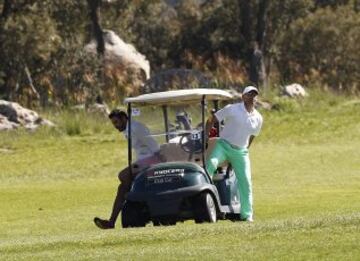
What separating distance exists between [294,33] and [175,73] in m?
12.1

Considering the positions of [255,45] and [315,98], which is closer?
[315,98]

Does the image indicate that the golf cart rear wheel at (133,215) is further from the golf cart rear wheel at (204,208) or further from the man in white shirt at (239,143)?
the man in white shirt at (239,143)

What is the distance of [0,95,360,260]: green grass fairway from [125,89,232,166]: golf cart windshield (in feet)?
2.85

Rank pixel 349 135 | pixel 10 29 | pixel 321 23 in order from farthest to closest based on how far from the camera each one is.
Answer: pixel 321 23
pixel 10 29
pixel 349 135

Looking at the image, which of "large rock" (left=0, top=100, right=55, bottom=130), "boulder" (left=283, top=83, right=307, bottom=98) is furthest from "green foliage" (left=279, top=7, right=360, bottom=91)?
"large rock" (left=0, top=100, right=55, bottom=130)

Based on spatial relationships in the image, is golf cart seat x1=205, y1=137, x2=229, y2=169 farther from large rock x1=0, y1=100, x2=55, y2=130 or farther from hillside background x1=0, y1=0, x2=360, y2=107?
hillside background x1=0, y1=0, x2=360, y2=107

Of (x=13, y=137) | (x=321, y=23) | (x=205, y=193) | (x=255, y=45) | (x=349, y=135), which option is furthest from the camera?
(x=321, y=23)

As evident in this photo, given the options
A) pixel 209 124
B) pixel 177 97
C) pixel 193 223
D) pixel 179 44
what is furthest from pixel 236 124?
pixel 179 44

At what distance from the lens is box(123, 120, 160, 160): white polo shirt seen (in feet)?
47.8

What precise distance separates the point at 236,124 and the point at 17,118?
778 inches

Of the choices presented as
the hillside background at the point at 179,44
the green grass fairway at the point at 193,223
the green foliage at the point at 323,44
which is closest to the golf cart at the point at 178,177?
the green grass fairway at the point at 193,223

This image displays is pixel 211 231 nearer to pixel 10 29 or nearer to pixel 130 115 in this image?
pixel 130 115

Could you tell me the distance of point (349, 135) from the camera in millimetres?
29844

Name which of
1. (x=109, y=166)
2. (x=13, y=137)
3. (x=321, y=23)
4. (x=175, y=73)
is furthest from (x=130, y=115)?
(x=321, y=23)
